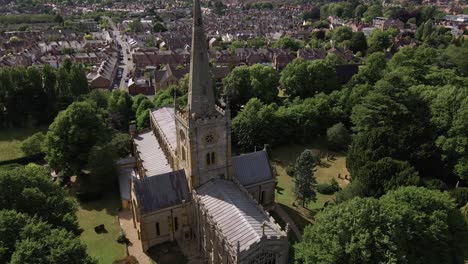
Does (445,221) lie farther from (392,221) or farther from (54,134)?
(54,134)

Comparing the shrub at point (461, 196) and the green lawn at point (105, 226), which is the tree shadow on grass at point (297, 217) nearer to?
the shrub at point (461, 196)

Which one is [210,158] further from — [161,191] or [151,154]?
[151,154]

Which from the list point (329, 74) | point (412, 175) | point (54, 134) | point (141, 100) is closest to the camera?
point (412, 175)

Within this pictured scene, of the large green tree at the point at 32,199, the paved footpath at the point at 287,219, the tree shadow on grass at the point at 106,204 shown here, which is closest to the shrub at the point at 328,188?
the paved footpath at the point at 287,219

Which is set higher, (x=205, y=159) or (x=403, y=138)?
(x=205, y=159)

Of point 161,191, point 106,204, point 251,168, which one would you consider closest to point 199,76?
point 161,191

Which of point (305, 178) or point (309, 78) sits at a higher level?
point (309, 78)

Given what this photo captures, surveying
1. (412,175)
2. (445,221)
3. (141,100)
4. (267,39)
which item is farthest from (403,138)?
(267,39)

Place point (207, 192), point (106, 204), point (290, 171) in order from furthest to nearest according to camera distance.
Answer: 1. point (290, 171)
2. point (106, 204)
3. point (207, 192)
